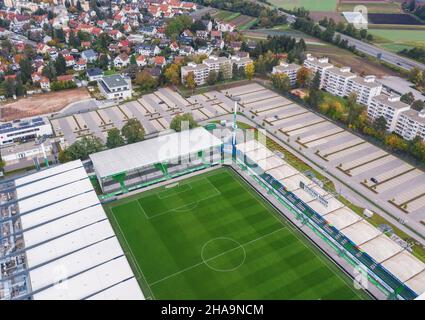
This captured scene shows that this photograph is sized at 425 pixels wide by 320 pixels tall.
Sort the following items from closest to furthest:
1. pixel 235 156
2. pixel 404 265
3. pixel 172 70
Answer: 1. pixel 404 265
2. pixel 235 156
3. pixel 172 70

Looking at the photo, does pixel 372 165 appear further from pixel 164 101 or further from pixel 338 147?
pixel 164 101

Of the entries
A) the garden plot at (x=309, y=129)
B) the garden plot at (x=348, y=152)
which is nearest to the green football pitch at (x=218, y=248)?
the garden plot at (x=348, y=152)

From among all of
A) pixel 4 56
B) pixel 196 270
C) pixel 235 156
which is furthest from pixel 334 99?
pixel 4 56

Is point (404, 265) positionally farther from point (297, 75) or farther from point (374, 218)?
point (297, 75)

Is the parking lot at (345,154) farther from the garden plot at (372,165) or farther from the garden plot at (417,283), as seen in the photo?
the garden plot at (417,283)

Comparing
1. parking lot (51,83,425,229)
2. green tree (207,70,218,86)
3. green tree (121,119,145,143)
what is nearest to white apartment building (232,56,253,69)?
parking lot (51,83,425,229)

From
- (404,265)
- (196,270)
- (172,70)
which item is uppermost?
(172,70)
